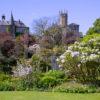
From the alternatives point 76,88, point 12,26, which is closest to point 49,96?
point 76,88

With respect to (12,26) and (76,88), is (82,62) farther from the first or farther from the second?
(12,26)

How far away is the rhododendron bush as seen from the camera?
19952mm

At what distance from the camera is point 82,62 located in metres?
19.9

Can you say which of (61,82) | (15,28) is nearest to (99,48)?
(61,82)

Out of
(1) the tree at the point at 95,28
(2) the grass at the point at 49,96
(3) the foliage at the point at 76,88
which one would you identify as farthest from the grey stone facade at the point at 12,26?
(2) the grass at the point at 49,96

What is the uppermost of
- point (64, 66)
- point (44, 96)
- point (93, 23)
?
point (93, 23)

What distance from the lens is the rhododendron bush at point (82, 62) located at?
20.0 metres

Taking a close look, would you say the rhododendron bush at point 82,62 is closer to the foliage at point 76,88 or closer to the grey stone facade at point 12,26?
the foliage at point 76,88

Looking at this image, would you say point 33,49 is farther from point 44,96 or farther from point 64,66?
point 44,96

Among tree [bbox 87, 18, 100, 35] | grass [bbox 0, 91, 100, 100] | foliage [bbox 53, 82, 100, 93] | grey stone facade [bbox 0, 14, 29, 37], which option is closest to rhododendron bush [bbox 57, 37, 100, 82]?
foliage [bbox 53, 82, 100, 93]

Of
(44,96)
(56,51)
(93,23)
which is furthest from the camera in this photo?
(93,23)

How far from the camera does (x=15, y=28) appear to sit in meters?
83.9

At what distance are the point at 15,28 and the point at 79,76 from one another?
210 feet

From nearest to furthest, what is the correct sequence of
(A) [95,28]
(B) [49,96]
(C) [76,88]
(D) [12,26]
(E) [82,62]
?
(B) [49,96] < (C) [76,88] < (E) [82,62] < (A) [95,28] < (D) [12,26]
